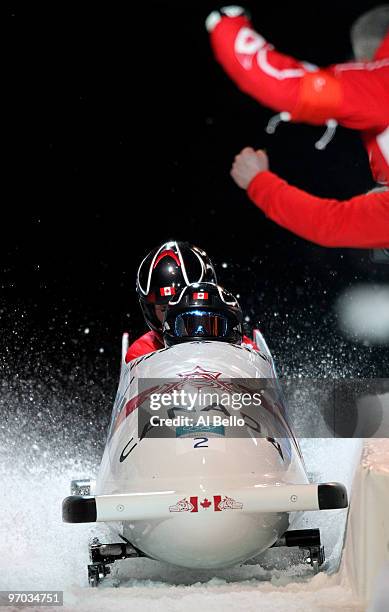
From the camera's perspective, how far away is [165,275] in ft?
14.8

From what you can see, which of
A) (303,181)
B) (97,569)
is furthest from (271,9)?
(97,569)

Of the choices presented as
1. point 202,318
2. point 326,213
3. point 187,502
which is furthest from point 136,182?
point 187,502

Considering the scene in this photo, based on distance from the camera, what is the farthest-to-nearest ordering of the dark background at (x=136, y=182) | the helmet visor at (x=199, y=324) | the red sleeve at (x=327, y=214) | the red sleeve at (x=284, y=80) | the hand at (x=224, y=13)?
the dark background at (x=136, y=182) < the hand at (x=224, y=13) < the red sleeve at (x=327, y=214) < the red sleeve at (x=284, y=80) < the helmet visor at (x=199, y=324)

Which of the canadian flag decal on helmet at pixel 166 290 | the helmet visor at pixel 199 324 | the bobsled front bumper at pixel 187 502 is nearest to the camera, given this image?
the bobsled front bumper at pixel 187 502

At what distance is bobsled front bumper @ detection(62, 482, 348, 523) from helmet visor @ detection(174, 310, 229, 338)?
0.98m

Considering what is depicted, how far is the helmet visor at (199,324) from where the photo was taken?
3195 mm

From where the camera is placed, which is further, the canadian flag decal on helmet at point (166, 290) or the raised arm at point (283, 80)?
the canadian flag decal on helmet at point (166, 290)

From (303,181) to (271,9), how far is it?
1.05 metres

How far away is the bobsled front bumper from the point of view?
223 centimetres

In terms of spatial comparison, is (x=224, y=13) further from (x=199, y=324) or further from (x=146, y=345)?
(x=199, y=324)

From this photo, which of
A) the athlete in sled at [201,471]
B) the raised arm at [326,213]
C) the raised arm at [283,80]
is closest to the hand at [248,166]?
the raised arm at [326,213]

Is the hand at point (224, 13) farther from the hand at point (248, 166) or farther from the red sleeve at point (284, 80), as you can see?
the hand at point (248, 166)

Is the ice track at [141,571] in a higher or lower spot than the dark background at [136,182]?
lower

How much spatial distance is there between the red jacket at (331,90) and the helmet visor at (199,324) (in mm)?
949
